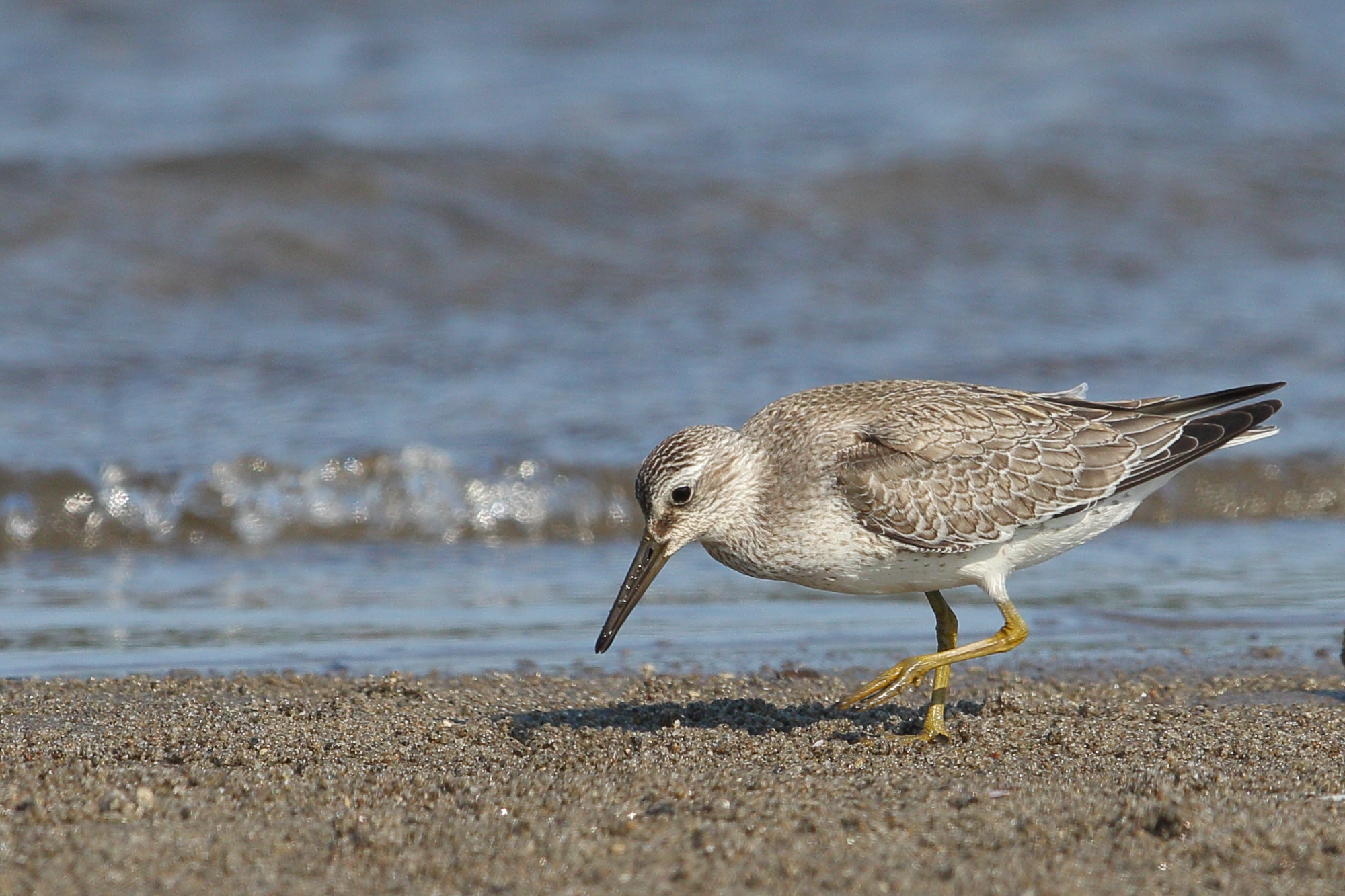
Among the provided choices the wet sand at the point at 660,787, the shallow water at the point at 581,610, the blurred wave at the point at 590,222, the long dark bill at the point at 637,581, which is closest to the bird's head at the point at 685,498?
the long dark bill at the point at 637,581

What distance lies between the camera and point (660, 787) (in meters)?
4.92

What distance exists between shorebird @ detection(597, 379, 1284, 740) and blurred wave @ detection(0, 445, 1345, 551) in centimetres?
402

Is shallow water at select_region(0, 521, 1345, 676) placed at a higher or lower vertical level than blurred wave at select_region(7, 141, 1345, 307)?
lower

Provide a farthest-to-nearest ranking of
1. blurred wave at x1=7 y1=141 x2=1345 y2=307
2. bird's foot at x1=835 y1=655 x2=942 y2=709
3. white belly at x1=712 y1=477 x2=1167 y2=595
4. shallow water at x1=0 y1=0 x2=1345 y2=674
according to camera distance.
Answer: blurred wave at x1=7 y1=141 x2=1345 y2=307 → shallow water at x1=0 y1=0 x2=1345 y2=674 → bird's foot at x1=835 y1=655 x2=942 y2=709 → white belly at x1=712 y1=477 x2=1167 y2=595

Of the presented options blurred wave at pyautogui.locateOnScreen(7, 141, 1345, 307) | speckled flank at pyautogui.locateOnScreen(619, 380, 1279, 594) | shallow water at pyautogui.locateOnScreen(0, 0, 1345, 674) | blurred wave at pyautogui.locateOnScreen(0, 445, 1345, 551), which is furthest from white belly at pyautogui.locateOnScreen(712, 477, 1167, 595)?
blurred wave at pyautogui.locateOnScreen(7, 141, 1345, 307)

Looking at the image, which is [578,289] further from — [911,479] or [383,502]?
[911,479]

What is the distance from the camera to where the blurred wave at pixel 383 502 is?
998cm

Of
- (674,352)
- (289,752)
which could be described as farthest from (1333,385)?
(289,752)

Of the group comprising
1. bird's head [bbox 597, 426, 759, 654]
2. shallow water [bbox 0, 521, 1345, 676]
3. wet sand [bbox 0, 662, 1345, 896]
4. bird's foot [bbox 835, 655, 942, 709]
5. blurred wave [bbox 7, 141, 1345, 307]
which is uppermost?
blurred wave [bbox 7, 141, 1345, 307]

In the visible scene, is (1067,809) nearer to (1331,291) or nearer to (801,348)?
(801,348)

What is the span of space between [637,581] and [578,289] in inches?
313

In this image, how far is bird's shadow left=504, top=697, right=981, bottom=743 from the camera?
609 centimetres

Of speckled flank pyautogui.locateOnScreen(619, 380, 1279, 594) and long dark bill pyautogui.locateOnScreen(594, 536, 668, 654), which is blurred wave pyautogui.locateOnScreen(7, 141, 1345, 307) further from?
long dark bill pyautogui.locateOnScreen(594, 536, 668, 654)

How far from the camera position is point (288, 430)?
10977 millimetres
